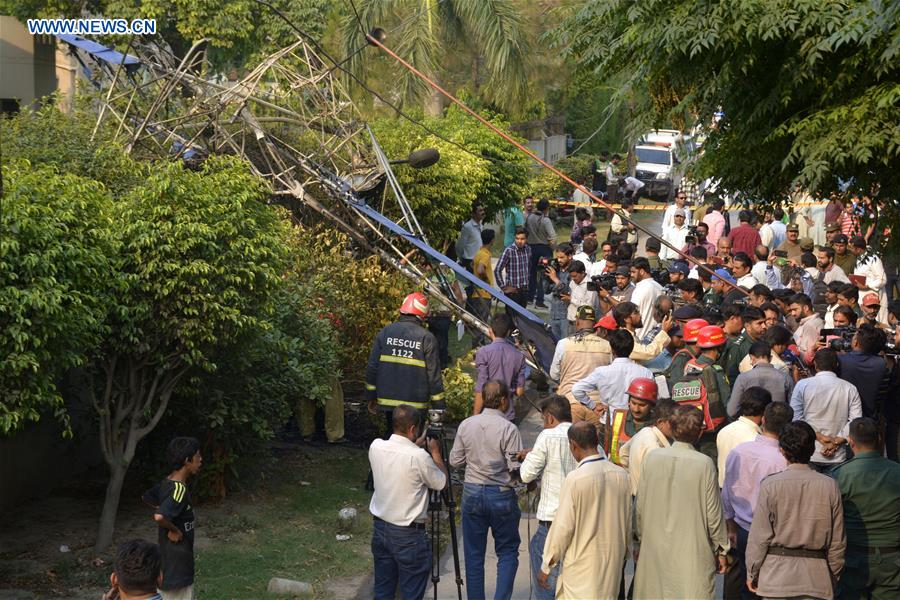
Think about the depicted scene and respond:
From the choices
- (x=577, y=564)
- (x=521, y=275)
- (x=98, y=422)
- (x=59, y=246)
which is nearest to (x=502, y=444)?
(x=577, y=564)

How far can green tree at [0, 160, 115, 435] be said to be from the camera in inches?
295

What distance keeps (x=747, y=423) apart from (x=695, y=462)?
4.00ft

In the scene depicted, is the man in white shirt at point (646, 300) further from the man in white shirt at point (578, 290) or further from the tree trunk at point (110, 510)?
the tree trunk at point (110, 510)

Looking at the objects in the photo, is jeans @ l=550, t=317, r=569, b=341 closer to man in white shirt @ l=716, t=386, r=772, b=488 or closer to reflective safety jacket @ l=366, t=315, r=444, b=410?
reflective safety jacket @ l=366, t=315, r=444, b=410

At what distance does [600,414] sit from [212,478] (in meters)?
3.69

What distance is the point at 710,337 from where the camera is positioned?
8.71 meters

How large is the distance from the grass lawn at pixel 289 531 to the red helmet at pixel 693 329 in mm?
3117

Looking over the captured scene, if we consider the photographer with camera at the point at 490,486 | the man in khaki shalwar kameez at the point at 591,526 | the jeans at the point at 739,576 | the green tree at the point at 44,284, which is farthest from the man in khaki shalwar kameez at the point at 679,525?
the green tree at the point at 44,284

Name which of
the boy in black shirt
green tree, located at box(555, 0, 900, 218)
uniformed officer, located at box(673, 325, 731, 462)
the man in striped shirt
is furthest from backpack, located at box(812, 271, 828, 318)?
the boy in black shirt

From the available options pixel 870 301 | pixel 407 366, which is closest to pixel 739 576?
pixel 407 366

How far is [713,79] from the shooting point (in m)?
9.30

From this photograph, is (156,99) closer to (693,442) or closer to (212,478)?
(212,478)

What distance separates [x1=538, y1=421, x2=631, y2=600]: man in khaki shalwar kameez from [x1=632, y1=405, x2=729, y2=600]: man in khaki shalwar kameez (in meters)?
0.16

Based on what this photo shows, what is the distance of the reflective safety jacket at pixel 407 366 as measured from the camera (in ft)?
33.0
